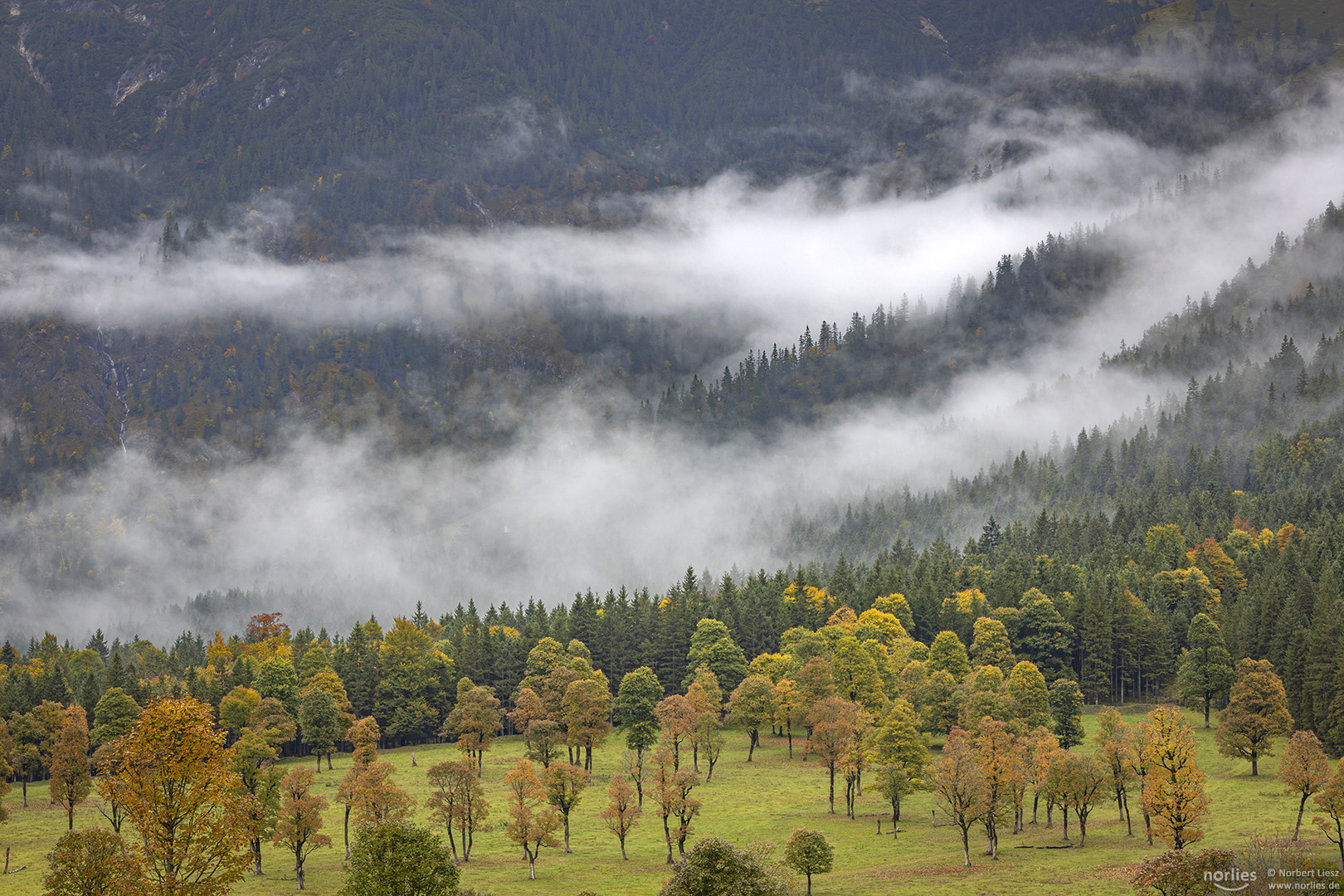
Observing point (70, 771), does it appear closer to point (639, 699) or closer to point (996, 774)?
point (639, 699)

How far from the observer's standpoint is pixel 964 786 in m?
92.7

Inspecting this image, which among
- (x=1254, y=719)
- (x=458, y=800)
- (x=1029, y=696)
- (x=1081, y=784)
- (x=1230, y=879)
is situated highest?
(x=1029, y=696)

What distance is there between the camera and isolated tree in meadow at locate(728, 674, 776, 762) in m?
146

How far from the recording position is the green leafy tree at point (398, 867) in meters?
63.8

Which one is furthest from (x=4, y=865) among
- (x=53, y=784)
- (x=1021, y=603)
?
(x=1021, y=603)

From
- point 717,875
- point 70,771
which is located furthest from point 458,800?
point 717,875

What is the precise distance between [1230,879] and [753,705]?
303 feet

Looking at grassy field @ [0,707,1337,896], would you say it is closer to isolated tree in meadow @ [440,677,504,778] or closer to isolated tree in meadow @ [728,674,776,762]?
isolated tree in meadow @ [440,677,504,778]

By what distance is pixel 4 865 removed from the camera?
91.8 meters

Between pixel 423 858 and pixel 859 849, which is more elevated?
pixel 423 858

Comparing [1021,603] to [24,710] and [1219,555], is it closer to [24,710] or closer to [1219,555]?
[1219,555]

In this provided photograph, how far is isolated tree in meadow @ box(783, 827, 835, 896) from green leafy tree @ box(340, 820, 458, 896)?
2751cm

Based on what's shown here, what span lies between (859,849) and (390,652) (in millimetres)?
Result: 101507

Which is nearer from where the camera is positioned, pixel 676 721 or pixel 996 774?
pixel 996 774
